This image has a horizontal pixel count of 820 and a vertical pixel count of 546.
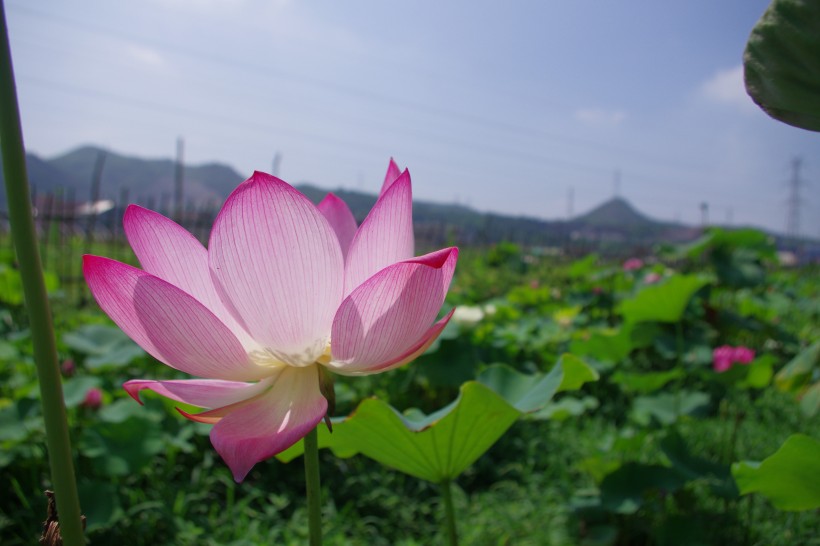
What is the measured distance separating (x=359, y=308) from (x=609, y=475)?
958 millimetres

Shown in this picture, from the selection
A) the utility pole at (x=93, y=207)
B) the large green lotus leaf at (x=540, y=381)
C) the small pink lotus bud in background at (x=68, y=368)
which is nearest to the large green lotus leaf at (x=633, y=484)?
the large green lotus leaf at (x=540, y=381)

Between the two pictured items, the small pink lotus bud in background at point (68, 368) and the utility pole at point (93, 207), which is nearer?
the small pink lotus bud in background at point (68, 368)

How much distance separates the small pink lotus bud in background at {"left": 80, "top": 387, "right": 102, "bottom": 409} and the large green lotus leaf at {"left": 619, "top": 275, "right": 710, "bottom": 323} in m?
1.49

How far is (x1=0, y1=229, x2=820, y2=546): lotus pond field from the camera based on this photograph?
0.53m

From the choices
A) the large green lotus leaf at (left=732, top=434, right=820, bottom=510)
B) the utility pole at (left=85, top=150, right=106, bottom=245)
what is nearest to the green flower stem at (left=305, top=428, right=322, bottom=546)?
the large green lotus leaf at (left=732, top=434, right=820, bottom=510)

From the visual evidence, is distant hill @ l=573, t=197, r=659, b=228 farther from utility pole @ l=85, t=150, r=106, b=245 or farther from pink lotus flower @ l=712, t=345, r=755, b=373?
pink lotus flower @ l=712, t=345, r=755, b=373

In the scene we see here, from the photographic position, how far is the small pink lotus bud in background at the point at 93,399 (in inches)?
49.7

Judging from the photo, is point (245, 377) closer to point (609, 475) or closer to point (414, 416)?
point (414, 416)

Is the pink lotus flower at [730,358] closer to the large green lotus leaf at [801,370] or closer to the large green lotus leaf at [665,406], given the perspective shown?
the large green lotus leaf at [665,406]

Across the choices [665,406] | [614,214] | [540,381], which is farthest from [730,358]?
[614,214]

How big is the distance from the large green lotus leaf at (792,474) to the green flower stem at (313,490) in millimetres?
419

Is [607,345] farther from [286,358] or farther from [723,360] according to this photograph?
[286,358]

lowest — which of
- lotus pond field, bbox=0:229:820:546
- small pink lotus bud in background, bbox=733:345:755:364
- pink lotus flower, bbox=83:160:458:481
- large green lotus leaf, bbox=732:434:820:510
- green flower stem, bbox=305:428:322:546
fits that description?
lotus pond field, bbox=0:229:820:546

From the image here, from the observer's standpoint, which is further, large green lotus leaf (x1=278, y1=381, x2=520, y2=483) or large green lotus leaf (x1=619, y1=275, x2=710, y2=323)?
large green lotus leaf (x1=619, y1=275, x2=710, y2=323)
